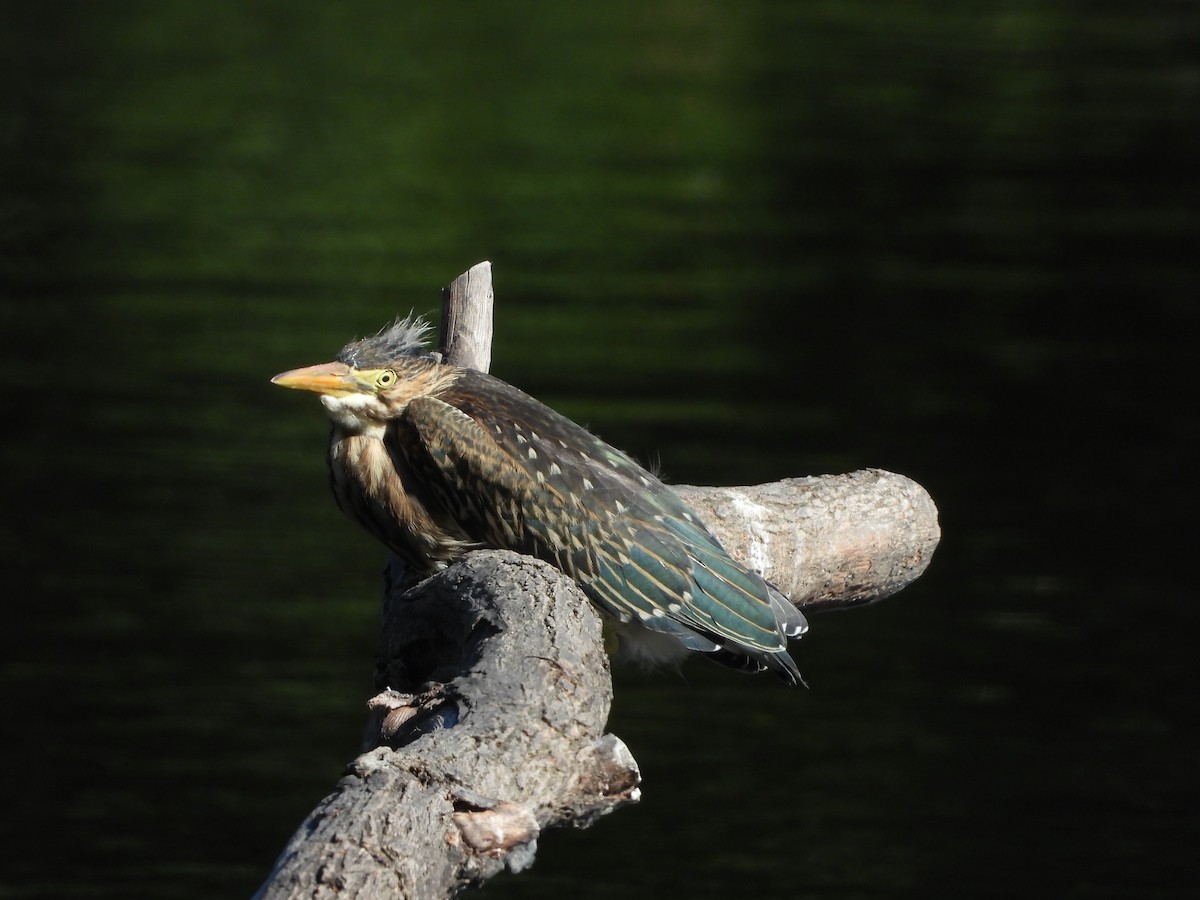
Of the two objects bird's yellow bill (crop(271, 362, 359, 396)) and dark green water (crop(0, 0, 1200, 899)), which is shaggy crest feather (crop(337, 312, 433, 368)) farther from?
dark green water (crop(0, 0, 1200, 899))

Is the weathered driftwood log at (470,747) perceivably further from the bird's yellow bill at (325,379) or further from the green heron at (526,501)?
the bird's yellow bill at (325,379)

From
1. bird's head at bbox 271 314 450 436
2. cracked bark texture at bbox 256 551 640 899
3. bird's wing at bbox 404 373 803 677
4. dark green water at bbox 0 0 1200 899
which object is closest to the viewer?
cracked bark texture at bbox 256 551 640 899

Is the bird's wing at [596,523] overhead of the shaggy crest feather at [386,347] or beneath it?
beneath

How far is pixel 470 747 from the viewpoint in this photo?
3.11 m

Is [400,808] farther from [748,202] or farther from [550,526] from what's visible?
[748,202]

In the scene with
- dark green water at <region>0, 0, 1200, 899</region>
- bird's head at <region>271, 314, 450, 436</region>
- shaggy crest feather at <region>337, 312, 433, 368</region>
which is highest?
shaggy crest feather at <region>337, 312, 433, 368</region>

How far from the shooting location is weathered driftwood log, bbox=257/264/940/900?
Answer: 2.74 meters

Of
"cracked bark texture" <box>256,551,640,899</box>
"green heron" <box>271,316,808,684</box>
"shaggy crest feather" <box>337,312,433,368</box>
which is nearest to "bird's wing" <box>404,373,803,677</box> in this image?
"green heron" <box>271,316,808,684</box>

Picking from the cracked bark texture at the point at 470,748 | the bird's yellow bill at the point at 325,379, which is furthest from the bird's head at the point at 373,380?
the cracked bark texture at the point at 470,748

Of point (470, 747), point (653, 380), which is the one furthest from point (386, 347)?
point (653, 380)

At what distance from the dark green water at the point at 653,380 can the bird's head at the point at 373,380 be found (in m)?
5.75

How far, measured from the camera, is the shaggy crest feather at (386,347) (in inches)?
178

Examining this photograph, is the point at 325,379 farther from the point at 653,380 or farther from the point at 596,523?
the point at 653,380

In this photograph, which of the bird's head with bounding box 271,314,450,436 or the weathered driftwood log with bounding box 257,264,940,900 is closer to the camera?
the weathered driftwood log with bounding box 257,264,940,900
